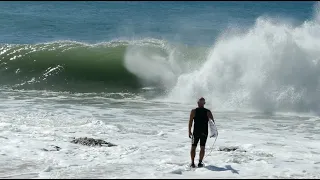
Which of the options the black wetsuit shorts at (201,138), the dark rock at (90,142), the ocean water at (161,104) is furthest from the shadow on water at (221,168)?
the dark rock at (90,142)

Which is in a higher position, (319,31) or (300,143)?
(319,31)

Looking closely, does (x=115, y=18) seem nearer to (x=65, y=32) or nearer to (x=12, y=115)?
(x=65, y=32)

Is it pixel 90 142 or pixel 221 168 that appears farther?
pixel 90 142

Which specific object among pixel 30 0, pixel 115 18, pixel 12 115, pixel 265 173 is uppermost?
pixel 30 0

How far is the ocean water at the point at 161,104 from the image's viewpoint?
42.7ft

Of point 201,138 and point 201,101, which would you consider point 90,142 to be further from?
point 201,101

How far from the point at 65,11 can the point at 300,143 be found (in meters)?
55.7

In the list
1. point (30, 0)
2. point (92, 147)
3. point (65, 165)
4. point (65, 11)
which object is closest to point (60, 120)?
point (92, 147)

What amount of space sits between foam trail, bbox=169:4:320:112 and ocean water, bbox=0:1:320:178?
40 millimetres

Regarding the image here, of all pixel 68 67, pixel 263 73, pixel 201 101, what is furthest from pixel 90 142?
pixel 68 67

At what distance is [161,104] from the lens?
2184 centimetres

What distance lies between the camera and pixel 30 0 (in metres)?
86.6

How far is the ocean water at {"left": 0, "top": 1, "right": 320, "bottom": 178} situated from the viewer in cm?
1300

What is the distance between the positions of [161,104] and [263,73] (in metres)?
4.22
